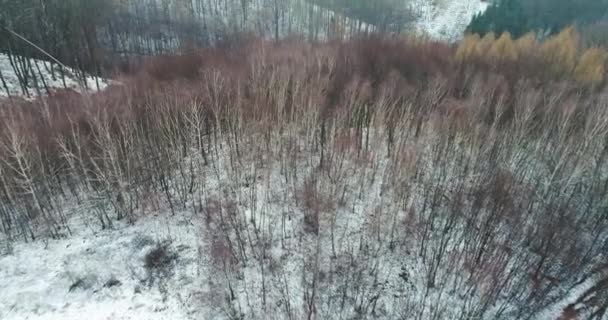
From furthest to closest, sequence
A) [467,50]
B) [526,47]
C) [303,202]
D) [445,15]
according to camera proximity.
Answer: [445,15], [467,50], [526,47], [303,202]

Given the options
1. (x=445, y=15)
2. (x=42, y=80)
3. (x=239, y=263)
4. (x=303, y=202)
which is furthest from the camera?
(x=445, y=15)

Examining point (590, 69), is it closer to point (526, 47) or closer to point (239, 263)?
point (526, 47)

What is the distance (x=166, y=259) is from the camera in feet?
63.5

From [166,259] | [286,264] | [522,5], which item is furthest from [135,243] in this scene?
[522,5]

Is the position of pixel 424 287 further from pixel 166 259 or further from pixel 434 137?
pixel 166 259

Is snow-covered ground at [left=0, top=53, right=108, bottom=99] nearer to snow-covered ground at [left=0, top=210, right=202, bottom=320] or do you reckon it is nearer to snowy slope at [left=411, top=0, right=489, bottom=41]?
snow-covered ground at [left=0, top=210, right=202, bottom=320]

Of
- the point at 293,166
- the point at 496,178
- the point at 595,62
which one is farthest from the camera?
the point at 595,62

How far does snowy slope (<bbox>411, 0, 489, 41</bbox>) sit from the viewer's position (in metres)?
95.9

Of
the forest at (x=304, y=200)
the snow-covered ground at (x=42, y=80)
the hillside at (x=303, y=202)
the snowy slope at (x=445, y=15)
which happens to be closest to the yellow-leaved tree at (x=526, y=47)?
the forest at (x=304, y=200)

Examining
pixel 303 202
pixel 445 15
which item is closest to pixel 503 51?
pixel 303 202

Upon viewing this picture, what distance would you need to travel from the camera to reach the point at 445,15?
10644cm

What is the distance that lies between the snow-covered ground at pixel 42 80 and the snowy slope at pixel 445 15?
3331 inches

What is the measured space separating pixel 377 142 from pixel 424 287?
1189cm

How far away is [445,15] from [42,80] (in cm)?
10960
